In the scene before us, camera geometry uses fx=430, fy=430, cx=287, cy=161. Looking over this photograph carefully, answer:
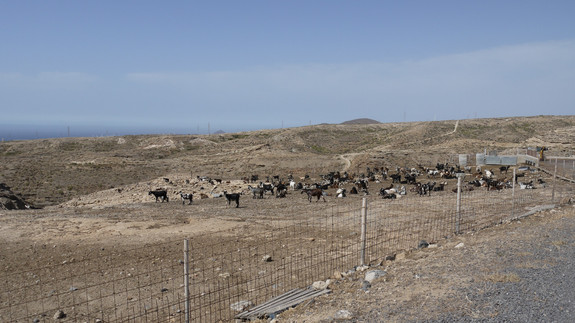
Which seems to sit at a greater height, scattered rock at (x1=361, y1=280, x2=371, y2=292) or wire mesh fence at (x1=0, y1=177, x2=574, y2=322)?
scattered rock at (x1=361, y1=280, x2=371, y2=292)

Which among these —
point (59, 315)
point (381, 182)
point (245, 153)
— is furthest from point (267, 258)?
point (245, 153)

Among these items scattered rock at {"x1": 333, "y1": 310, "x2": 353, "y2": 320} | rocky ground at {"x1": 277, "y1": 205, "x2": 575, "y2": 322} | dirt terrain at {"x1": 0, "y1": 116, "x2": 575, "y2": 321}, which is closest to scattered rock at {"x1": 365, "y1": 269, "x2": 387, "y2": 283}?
rocky ground at {"x1": 277, "y1": 205, "x2": 575, "y2": 322}

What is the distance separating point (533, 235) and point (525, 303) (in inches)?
192

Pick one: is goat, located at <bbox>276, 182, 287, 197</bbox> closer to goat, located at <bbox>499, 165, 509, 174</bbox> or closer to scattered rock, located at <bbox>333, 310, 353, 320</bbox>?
goat, located at <bbox>499, 165, 509, 174</bbox>

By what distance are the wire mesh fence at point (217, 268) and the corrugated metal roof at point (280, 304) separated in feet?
2.02

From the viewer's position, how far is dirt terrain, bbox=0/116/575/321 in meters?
14.5

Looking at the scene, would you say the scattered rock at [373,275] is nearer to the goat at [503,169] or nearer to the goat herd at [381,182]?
the goat herd at [381,182]

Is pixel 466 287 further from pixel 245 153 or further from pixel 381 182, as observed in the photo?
pixel 245 153

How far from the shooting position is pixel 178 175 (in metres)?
36.9

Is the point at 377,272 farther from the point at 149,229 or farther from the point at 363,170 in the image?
the point at 363,170

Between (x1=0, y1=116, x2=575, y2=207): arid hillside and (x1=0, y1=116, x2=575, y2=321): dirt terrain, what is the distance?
145 millimetres

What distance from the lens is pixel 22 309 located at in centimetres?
886

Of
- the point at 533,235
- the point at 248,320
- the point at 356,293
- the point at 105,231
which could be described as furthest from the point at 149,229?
the point at 533,235

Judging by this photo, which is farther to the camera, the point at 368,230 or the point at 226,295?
the point at 368,230
